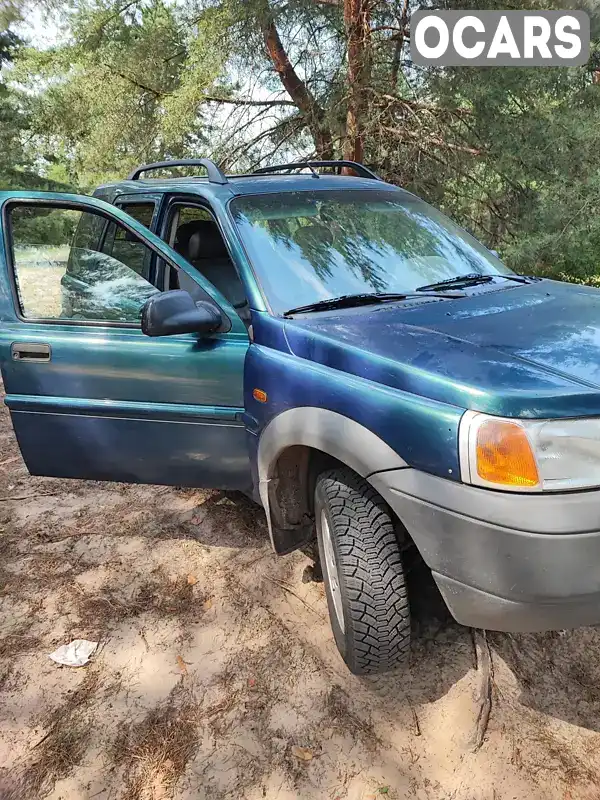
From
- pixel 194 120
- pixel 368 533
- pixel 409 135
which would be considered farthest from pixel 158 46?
pixel 368 533

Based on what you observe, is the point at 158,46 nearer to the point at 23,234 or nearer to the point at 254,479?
the point at 23,234

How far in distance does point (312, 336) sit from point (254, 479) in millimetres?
813

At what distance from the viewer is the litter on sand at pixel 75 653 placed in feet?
8.64

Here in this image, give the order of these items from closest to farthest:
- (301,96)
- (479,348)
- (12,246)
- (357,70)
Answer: (479,348)
(12,246)
(357,70)
(301,96)

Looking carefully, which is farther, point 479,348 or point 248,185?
point 248,185

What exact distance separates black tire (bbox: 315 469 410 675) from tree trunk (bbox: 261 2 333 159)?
763 cm

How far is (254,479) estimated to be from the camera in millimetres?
2863

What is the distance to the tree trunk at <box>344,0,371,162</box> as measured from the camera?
7.94m

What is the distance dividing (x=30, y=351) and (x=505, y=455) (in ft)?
7.55

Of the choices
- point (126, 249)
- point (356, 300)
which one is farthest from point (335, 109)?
point (356, 300)

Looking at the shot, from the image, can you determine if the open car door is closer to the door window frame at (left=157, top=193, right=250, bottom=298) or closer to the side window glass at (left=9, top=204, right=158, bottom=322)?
the side window glass at (left=9, top=204, right=158, bottom=322)

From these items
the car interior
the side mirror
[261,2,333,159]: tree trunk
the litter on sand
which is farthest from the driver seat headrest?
[261,2,333,159]: tree trunk

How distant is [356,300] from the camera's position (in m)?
2.69

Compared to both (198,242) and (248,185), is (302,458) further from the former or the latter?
(198,242)
